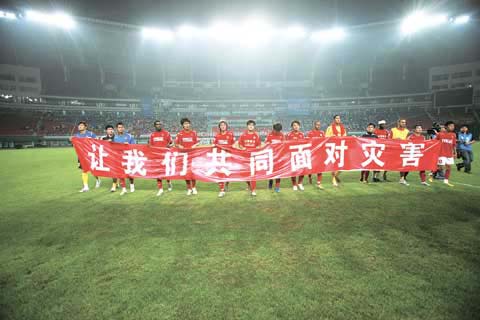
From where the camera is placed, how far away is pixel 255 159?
20.9 feet

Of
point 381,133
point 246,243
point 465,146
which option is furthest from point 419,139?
point 246,243

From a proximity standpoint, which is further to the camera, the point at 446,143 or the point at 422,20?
the point at 422,20

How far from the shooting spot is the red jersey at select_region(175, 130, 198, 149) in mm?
6832

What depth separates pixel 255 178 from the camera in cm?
639

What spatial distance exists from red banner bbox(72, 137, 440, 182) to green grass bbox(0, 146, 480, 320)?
1.01 m

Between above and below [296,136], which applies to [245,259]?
below

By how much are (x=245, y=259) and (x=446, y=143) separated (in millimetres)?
8004

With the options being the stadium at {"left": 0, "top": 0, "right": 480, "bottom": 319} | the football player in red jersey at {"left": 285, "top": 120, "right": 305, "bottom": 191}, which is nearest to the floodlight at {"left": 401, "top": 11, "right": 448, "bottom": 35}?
the stadium at {"left": 0, "top": 0, "right": 480, "bottom": 319}

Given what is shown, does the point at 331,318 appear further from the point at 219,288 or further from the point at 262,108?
the point at 262,108

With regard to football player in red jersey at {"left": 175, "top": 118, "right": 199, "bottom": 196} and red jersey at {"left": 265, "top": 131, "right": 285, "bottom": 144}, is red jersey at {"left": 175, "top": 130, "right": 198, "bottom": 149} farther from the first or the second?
red jersey at {"left": 265, "top": 131, "right": 285, "bottom": 144}

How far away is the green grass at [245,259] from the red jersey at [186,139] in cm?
200

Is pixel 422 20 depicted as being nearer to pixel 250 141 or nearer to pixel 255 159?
pixel 250 141

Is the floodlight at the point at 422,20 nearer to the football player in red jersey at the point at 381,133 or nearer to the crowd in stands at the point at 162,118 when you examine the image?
the crowd in stands at the point at 162,118

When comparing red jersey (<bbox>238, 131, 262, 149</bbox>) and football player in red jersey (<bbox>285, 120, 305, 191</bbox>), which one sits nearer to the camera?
red jersey (<bbox>238, 131, 262, 149</bbox>)
